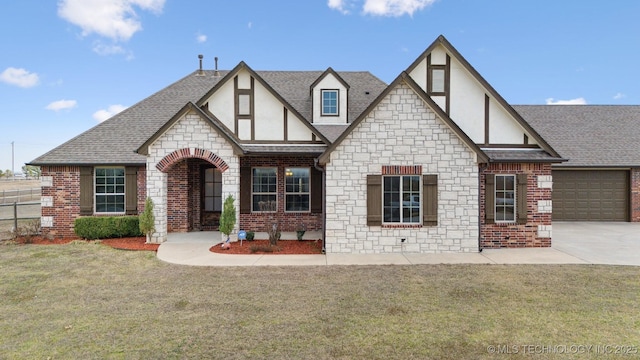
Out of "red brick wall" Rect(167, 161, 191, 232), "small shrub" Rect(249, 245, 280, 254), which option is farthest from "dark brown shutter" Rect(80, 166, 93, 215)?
"small shrub" Rect(249, 245, 280, 254)

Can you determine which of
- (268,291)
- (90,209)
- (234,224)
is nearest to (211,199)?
(234,224)

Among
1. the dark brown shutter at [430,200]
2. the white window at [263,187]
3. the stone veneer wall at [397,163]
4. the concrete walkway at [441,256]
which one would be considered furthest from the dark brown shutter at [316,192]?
the dark brown shutter at [430,200]

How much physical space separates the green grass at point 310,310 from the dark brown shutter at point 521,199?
8.30ft

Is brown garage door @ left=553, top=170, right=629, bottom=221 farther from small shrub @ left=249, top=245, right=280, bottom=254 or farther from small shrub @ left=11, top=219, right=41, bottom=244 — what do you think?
small shrub @ left=11, top=219, right=41, bottom=244

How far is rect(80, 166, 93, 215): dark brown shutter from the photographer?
12.9 metres

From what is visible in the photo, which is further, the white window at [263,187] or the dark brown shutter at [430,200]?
the white window at [263,187]

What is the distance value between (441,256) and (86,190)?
1367 cm

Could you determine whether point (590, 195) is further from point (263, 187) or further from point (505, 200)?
point (263, 187)

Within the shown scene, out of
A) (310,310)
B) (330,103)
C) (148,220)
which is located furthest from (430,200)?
(148,220)

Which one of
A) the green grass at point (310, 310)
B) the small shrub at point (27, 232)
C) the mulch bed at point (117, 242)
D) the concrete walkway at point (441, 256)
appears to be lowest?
the green grass at point (310, 310)

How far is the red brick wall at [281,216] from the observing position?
13359 mm

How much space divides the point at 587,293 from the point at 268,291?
6648 millimetres

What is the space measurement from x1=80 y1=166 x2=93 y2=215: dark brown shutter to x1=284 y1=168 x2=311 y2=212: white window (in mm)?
7861

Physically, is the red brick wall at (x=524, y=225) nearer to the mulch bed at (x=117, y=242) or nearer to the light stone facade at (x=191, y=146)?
the light stone facade at (x=191, y=146)
